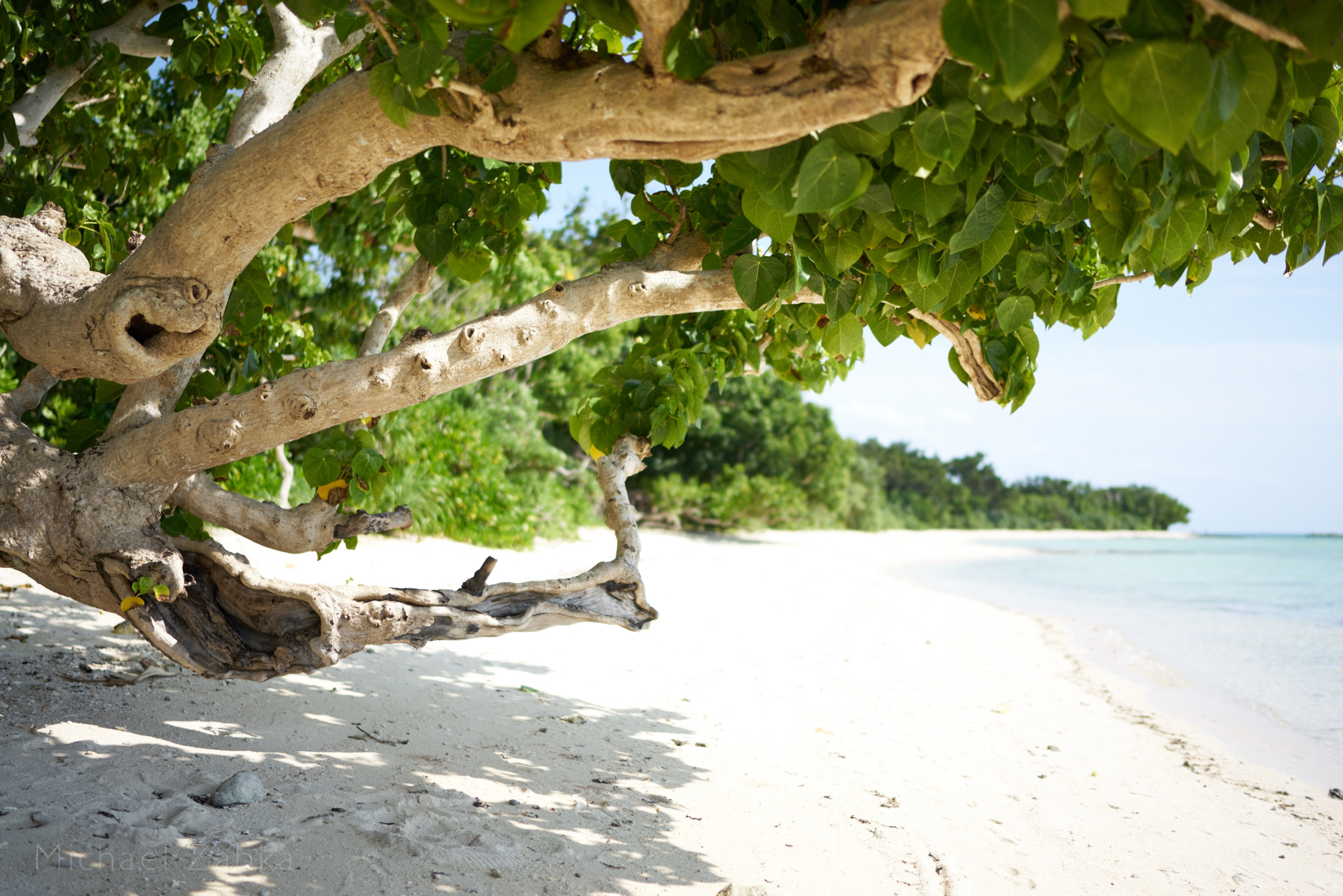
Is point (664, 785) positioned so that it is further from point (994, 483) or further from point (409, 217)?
point (994, 483)

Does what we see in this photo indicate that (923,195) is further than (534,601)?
No

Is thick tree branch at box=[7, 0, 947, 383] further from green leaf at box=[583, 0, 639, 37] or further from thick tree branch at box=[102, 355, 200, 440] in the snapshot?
thick tree branch at box=[102, 355, 200, 440]

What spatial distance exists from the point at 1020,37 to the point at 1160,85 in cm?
23

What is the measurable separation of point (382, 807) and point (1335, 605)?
15467 millimetres

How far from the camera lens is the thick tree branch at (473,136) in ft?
4.15

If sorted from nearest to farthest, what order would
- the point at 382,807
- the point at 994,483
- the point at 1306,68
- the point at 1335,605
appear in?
the point at 1306,68 → the point at 382,807 → the point at 1335,605 → the point at 994,483

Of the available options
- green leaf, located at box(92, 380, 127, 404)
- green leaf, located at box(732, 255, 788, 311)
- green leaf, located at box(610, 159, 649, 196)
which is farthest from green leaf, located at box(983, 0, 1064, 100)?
green leaf, located at box(92, 380, 127, 404)

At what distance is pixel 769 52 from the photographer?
1396mm

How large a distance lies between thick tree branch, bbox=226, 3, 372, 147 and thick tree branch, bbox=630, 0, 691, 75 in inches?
77.3

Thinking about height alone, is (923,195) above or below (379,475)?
above

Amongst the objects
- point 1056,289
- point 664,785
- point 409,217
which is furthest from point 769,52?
point 664,785

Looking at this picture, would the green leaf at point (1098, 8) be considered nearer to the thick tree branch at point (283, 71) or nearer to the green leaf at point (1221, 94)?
the green leaf at point (1221, 94)

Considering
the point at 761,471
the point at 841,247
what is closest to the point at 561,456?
the point at 761,471

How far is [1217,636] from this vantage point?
9047 millimetres
